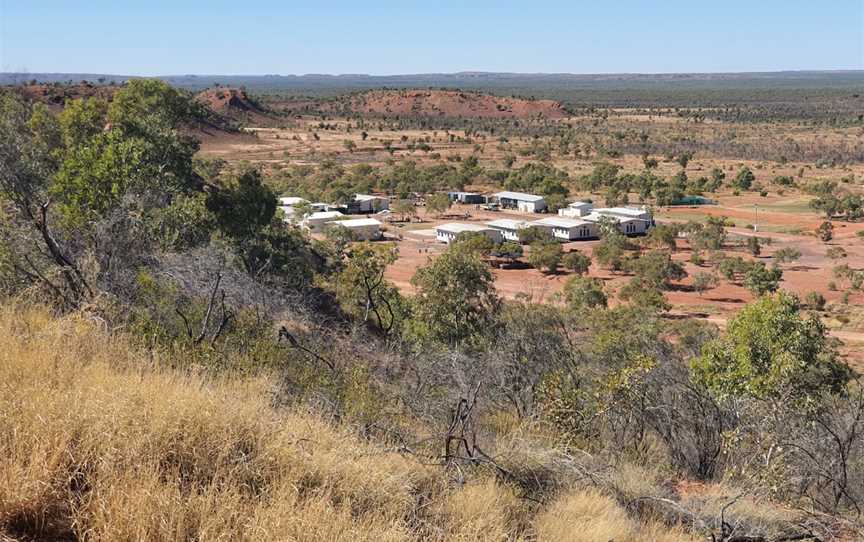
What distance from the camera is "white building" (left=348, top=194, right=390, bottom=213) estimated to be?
6662 cm

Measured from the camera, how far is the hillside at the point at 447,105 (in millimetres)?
175500

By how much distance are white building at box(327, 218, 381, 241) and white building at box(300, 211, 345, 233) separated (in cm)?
91

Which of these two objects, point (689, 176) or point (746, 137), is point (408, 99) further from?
point (689, 176)

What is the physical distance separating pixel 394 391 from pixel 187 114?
82.6ft

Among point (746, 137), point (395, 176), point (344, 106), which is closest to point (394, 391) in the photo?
point (395, 176)

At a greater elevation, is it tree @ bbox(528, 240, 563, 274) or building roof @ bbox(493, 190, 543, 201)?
building roof @ bbox(493, 190, 543, 201)

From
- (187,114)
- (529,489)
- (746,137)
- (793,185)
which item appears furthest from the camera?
(746,137)

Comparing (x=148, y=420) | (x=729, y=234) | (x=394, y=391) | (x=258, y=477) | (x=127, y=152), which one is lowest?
(x=729, y=234)

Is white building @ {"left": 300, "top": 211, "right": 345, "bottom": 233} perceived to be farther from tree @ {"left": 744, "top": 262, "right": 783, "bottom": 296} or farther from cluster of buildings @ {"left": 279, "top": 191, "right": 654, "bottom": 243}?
tree @ {"left": 744, "top": 262, "right": 783, "bottom": 296}

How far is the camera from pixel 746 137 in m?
126

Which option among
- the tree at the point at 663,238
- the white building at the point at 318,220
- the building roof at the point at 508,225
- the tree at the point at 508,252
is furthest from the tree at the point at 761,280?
the white building at the point at 318,220

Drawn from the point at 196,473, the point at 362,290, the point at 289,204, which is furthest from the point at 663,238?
the point at 196,473

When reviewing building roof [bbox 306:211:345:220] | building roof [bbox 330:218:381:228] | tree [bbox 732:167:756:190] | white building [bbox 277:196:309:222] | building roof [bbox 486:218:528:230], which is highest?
tree [bbox 732:167:756:190]

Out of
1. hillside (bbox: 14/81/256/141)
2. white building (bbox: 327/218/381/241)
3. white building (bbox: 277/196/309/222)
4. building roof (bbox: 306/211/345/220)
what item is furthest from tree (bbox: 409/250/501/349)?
building roof (bbox: 306/211/345/220)
